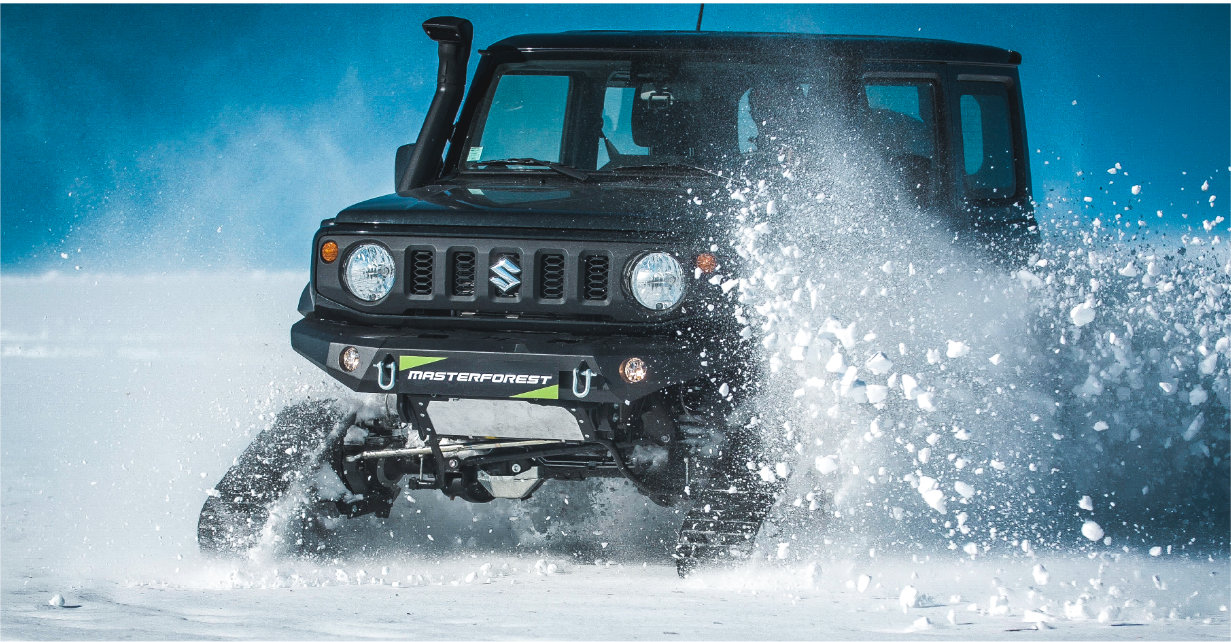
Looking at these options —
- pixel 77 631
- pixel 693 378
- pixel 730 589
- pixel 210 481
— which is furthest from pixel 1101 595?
pixel 210 481

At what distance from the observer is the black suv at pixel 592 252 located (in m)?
3.96

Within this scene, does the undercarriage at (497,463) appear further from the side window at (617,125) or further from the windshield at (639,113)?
the side window at (617,125)

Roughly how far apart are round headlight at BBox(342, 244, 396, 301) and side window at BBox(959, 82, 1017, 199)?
2236 millimetres

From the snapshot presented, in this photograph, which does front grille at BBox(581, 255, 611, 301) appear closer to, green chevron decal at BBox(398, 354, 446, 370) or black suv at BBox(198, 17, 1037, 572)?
black suv at BBox(198, 17, 1037, 572)

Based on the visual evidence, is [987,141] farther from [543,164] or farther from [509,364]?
[509,364]

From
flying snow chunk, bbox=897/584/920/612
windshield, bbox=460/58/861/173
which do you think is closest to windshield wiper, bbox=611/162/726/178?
windshield, bbox=460/58/861/173

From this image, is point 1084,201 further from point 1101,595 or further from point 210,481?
point 210,481

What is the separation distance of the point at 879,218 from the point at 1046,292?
0.72 m

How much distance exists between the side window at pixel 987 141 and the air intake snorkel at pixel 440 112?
6.56 ft

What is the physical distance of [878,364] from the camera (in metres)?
4.09

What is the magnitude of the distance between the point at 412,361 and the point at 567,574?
1.22 meters

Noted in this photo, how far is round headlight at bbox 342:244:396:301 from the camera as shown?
414cm

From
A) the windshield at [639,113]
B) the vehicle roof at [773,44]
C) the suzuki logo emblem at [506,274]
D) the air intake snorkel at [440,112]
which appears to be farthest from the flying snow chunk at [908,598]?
the air intake snorkel at [440,112]

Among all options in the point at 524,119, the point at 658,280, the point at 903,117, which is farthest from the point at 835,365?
the point at 524,119
